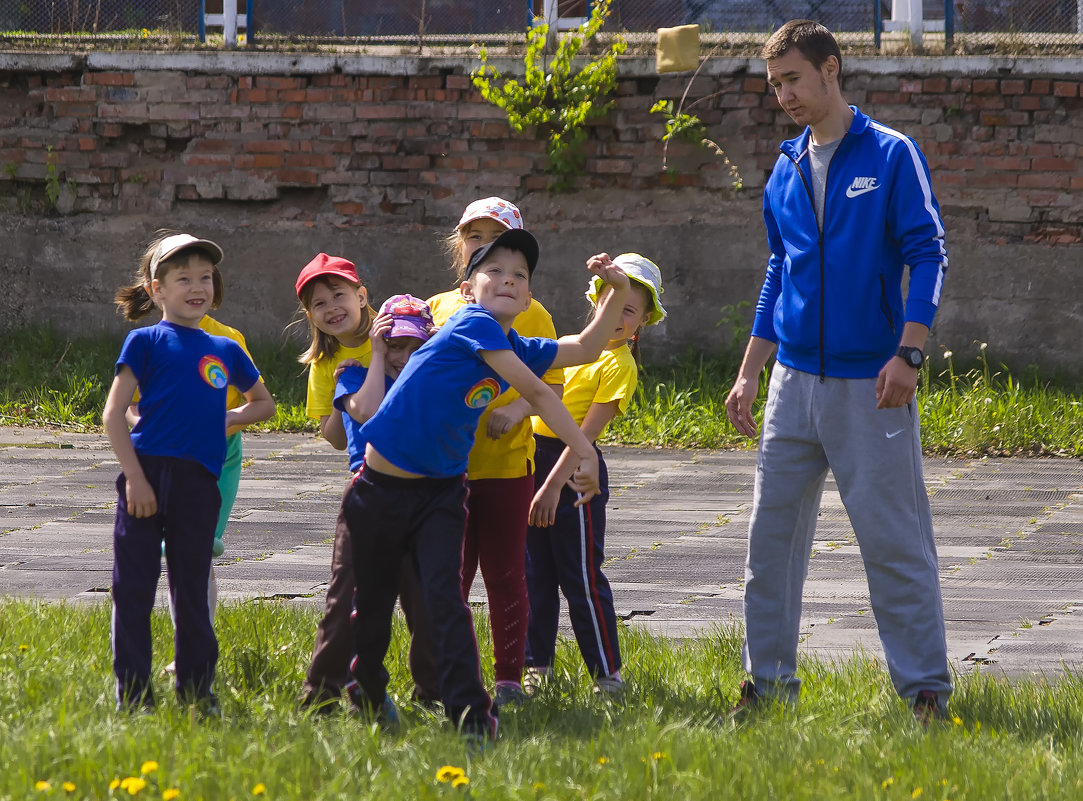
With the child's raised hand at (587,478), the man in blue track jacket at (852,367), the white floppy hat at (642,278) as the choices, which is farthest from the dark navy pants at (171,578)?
the man in blue track jacket at (852,367)

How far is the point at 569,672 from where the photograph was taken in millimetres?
4051

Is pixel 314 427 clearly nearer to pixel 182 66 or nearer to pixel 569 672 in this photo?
pixel 182 66

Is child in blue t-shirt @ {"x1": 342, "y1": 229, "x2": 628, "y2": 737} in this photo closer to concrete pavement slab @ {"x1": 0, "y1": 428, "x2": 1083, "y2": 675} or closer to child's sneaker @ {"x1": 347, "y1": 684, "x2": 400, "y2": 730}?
child's sneaker @ {"x1": 347, "y1": 684, "x2": 400, "y2": 730}

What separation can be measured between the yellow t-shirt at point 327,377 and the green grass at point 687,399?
4.97 metres

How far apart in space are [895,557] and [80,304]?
8.81 meters

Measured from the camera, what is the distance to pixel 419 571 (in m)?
3.42

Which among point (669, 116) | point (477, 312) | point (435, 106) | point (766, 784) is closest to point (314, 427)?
point (435, 106)

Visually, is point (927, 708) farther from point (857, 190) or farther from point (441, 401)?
point (441, 401)

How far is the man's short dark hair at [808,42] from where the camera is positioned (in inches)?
140

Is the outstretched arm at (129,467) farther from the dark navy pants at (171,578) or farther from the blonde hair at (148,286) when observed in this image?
the blonde hair at (148,286)

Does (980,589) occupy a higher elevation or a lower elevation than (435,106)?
lower

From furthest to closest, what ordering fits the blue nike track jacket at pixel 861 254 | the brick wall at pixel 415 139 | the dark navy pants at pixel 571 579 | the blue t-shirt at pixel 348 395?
1. the brick wall at pixel 415 139
2. the dark navy pants at pixel 571 579
3. the blue t-shirt at pixel 348 395
4. the blue nike track jacket at pixel 861 254

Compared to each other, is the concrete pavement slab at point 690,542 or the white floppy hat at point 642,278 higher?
the white floppy hat at point 642,278

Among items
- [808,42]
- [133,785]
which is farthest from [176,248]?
[808,42]
